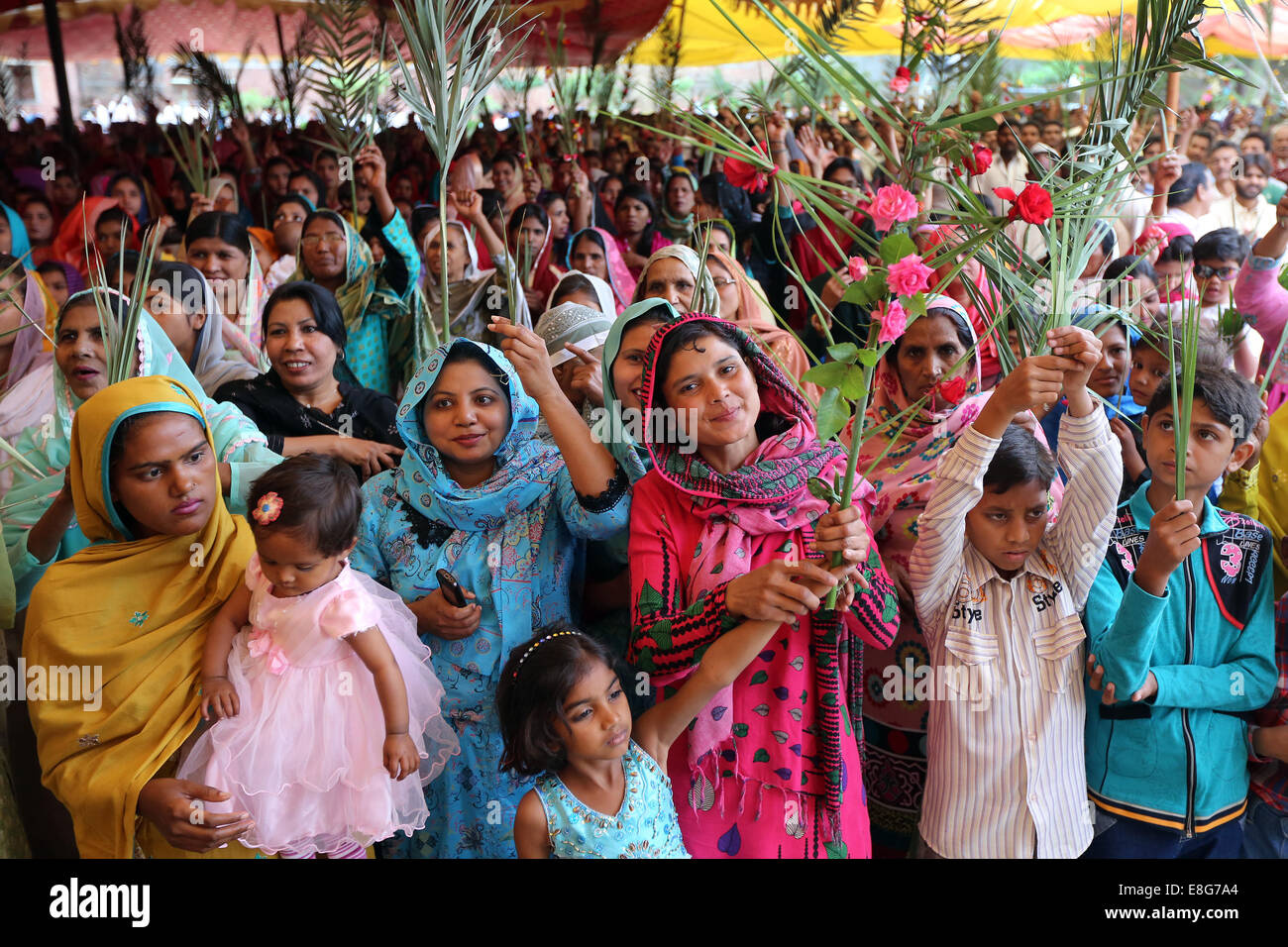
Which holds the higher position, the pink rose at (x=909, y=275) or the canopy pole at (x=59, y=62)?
the canopy pole at (x=59, y=62)

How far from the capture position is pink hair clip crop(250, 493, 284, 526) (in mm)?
1661

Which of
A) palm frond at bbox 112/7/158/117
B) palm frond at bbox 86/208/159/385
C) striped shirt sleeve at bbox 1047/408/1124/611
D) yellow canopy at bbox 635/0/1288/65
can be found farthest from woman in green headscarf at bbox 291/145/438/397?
palm frond at bbox 112/7/158/117

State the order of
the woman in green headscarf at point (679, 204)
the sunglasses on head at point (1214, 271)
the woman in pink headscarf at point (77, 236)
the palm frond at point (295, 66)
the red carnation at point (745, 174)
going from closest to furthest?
the red carnation at point (745, 174), the sunglasses on head at point (1214, 271), the woman in pink headscarf at point (77, 236), the woman in green headscarf at point (679, 204), the palm frond at point (295, 66)

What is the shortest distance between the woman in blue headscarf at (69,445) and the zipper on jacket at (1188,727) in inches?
74.3

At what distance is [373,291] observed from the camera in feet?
11.5

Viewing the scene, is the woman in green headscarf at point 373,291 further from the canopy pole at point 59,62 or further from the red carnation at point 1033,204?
the canopy pole at point 59,62

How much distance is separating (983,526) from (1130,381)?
3.93ft

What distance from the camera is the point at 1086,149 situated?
1.83m

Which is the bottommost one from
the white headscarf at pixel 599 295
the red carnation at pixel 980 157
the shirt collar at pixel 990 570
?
the shirt collar at pixel 990 570

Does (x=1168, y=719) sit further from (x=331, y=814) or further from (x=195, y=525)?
(x=195, y=525)

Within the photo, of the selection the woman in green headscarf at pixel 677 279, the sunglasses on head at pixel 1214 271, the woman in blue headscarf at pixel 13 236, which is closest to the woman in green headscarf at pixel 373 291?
the woman in green headscarf at pixel 677 279

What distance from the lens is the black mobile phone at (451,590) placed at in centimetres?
184

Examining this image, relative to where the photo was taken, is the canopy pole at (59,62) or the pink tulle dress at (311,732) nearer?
the pink tulle dress at (311,732)

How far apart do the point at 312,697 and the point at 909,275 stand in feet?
4.07
